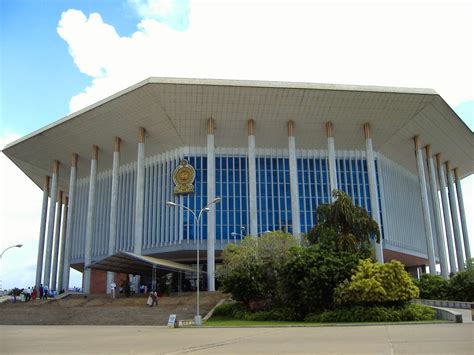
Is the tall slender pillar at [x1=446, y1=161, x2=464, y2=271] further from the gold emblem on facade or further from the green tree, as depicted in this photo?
the green tree

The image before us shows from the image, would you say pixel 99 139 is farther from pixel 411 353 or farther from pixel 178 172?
pixel 411 353

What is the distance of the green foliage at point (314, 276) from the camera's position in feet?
85.8

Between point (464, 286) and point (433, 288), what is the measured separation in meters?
3.03

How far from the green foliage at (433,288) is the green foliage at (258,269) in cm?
1084

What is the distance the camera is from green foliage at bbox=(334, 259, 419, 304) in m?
24.5

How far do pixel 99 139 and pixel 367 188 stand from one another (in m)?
30.2

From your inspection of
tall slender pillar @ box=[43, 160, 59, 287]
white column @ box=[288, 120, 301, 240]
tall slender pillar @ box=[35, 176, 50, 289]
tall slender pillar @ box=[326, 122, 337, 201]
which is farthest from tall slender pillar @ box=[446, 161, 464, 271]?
tall slender pillar @ box=[35, 176, 50, 289]

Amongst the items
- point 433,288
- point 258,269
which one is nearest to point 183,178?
point 258,269

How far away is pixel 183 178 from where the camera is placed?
51.8 meters

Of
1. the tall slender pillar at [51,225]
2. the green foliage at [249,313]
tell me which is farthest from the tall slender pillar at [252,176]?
the tall slender pillar at [51,225]

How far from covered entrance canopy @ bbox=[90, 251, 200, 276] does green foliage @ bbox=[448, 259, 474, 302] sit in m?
20.0

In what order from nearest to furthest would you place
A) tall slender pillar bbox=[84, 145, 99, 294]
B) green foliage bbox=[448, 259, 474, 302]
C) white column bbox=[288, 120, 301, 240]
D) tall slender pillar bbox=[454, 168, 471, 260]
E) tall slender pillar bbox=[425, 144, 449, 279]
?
green foliage bbox=[448, 259, 474, 302] < white column bbox=[288, 120, 301, 240] < tall slender pillar bbox=[425, 144, 449, 279] < tall slender pillar bbox=[84, 145, 99, 294] < tall slender pillar bbox=[454, 168, 471, 260]

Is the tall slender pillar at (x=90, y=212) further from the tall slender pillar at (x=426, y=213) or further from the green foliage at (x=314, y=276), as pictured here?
the tall slender pillar at (x=426, y=213)

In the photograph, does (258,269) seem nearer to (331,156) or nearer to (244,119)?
(331,156)
